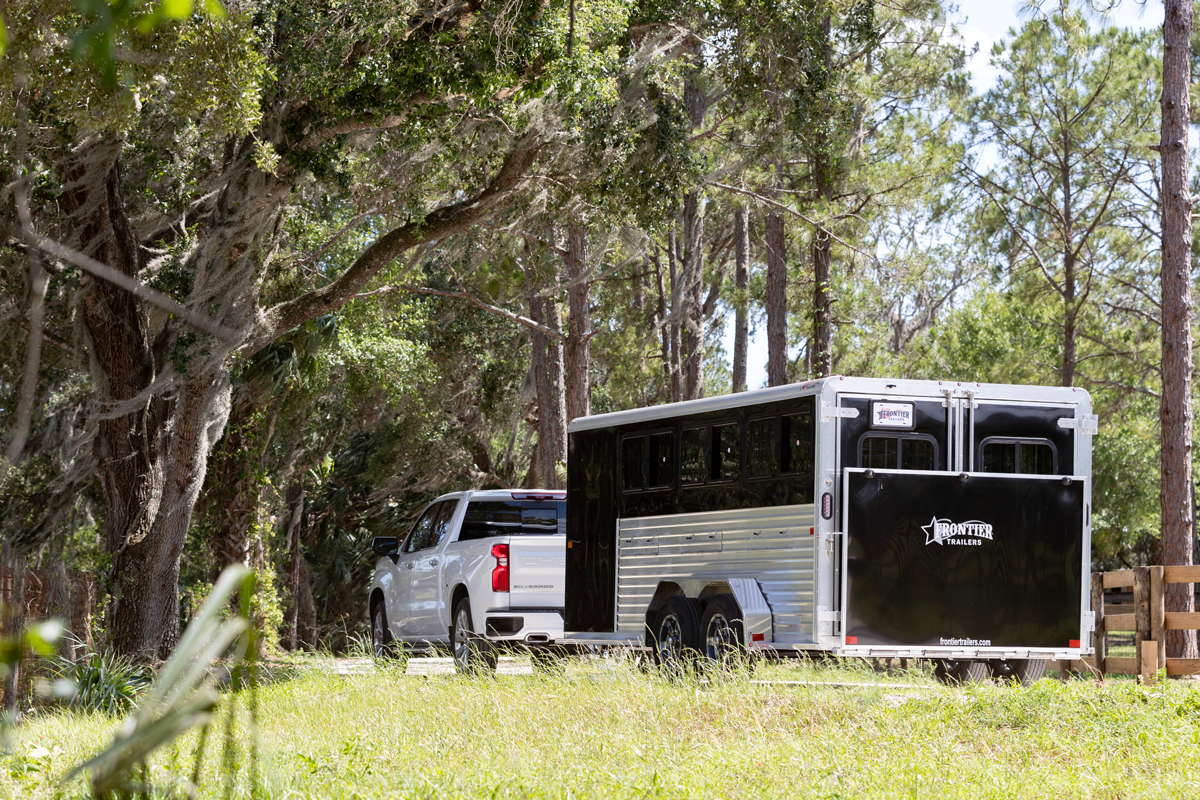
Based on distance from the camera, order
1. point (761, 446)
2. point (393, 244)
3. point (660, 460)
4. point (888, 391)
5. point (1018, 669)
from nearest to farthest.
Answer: point (888, 391) → point (761, 446) → point (1018, 669) → point (660, 460) → point (393, 244)

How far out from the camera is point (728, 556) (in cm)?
1079

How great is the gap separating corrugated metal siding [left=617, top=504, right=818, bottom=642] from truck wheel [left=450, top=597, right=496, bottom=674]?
1.47 meters

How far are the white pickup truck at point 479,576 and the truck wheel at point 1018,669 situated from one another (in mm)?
4266

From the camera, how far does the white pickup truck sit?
41.0 ft

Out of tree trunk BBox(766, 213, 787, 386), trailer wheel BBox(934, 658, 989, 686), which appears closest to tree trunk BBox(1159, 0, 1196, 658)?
trailer wheel BBox(934, 658, 989, 686)

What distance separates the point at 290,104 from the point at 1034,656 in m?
8.51

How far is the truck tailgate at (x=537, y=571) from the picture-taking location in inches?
497

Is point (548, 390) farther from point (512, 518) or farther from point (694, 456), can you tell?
point (694, 456)

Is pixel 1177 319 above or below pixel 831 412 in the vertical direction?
above

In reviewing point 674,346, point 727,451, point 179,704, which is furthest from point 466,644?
point 674,346

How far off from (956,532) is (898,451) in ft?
2.64

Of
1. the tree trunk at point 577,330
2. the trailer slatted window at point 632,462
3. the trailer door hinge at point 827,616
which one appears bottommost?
the trailer door hinge at point 827,616

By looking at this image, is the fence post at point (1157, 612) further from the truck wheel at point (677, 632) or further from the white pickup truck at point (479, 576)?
the white pickup truck at point (479, 576)

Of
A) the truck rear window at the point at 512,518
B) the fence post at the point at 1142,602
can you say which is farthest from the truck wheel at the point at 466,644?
the fence post at the point at 1142,602
